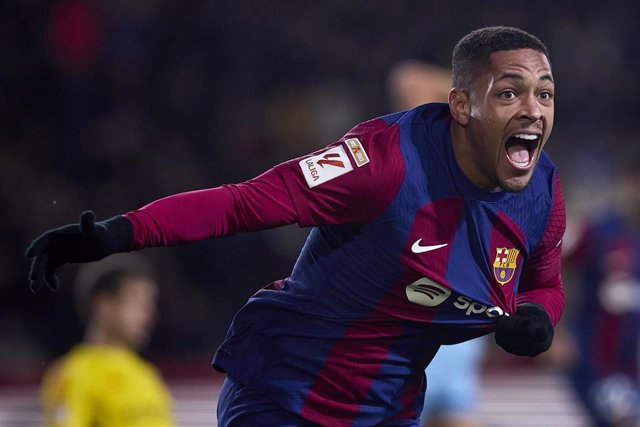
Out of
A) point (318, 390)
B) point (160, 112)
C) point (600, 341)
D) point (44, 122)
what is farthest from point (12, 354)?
point (318, 390)

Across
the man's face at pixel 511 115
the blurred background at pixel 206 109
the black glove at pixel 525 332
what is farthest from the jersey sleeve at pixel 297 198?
the blurred background at pixel 206 109

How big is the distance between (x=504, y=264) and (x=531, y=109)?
39cm

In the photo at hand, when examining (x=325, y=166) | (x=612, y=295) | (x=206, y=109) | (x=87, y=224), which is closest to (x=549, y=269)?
(x=325, y=166)

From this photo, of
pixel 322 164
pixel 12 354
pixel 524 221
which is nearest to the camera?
pixel 322 164

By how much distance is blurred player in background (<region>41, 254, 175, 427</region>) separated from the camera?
5203 millimetres

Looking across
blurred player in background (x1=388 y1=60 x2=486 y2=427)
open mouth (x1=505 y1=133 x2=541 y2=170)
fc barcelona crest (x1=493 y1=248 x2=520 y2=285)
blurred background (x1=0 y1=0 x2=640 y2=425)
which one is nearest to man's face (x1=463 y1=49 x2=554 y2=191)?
open mouth (x1=505 y1=133 x2=541 y2=170)

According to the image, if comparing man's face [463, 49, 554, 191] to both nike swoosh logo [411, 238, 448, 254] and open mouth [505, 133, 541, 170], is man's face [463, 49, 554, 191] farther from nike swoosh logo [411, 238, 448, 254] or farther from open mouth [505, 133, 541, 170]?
nike swoosh logo [411, 238, 448, 254]

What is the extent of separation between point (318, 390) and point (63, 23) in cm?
688

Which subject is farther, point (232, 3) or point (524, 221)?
point (232, 3)

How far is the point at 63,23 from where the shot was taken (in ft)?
30.8

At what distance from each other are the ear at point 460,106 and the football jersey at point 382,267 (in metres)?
0.05

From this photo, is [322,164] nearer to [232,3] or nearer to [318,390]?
[318,390]

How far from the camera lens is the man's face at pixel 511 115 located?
9.41 ft

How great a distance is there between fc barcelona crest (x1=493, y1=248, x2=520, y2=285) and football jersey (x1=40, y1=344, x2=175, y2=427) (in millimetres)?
2571
